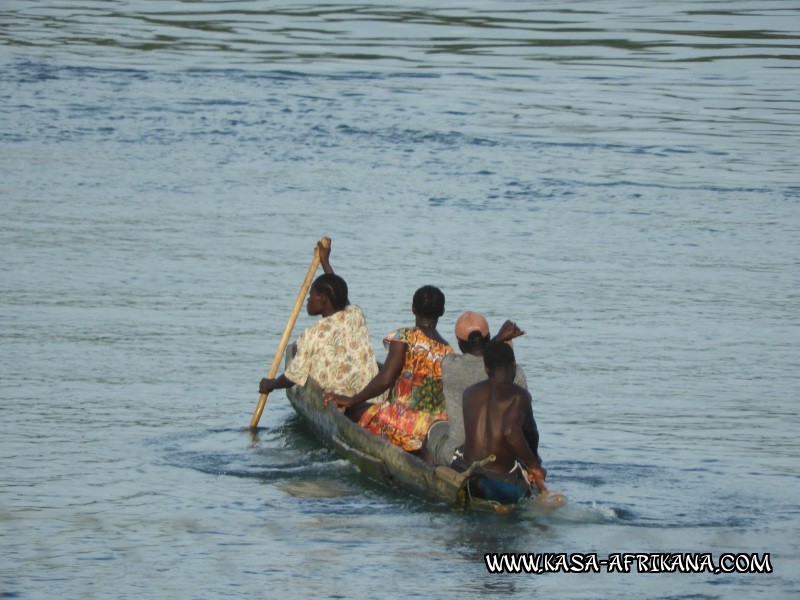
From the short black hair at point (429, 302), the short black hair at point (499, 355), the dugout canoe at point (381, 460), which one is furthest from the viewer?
the short black hair at point (429, 302)

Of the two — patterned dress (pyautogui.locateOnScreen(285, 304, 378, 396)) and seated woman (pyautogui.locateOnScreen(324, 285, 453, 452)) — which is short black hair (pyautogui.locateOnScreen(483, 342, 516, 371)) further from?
patterned dress (pyautogui.locateOnScreen(285, 304, 378, 396))

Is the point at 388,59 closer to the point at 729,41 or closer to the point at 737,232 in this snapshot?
the point at 729,41

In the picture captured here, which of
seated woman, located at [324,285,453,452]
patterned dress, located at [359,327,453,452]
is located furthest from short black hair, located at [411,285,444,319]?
patterned dress, located at [359,327,453,452]

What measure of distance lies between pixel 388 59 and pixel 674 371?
1835 cm

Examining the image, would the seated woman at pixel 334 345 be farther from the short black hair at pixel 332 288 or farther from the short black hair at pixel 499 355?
the short black hair at pixel 499 355

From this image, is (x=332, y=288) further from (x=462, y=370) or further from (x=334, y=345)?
(x=462, y=370)

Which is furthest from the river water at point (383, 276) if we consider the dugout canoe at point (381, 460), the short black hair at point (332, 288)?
the short black hair at point (332, 288)

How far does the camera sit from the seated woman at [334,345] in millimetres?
10258

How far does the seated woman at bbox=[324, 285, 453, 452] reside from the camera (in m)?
9.38

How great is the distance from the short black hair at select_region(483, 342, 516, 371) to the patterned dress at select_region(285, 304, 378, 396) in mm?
1907

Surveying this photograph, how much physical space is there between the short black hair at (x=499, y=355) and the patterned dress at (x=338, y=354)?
191cm

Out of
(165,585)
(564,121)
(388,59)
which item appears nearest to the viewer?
(165,585)

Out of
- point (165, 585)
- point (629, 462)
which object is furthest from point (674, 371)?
point (165, 585)

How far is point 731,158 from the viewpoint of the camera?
2236cm
